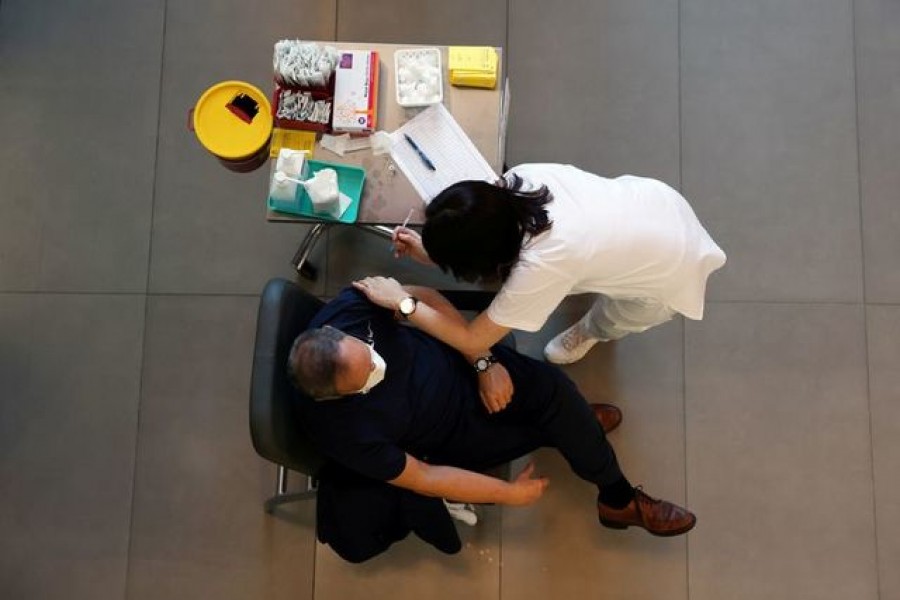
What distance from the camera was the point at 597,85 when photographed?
242cm

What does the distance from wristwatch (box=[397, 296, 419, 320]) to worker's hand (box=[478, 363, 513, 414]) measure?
0.27 meters

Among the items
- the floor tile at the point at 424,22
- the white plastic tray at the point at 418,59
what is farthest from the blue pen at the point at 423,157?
the floor tile at the point at 424,22

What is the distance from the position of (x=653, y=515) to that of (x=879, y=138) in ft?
5.30

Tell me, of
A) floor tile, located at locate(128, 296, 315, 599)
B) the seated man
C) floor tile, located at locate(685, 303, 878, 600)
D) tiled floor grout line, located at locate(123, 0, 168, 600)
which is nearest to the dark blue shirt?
the seated man

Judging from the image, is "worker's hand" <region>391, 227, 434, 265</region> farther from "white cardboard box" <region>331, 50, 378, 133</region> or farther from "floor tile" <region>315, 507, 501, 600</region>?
"floor tile" <region>315, 507, 501, 600</region>

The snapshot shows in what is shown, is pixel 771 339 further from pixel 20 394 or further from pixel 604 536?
pixel 20 394

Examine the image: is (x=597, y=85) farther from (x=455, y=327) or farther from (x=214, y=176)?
(x=214, y=176)

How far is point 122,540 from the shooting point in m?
2.29

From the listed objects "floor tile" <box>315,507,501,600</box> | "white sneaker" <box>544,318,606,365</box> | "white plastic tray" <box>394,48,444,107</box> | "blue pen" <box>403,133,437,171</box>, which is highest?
"white plastic tray" <box>394,48,444,107</box>

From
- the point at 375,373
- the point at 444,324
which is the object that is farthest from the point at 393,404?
the point at 444,324

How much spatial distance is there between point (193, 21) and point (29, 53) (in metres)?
0.66

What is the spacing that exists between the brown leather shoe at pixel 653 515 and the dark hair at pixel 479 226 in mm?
1083

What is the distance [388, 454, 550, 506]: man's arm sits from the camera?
1621 mm

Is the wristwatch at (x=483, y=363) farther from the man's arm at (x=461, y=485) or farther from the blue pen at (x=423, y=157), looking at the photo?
the blue pen at (x=423, y=157)
